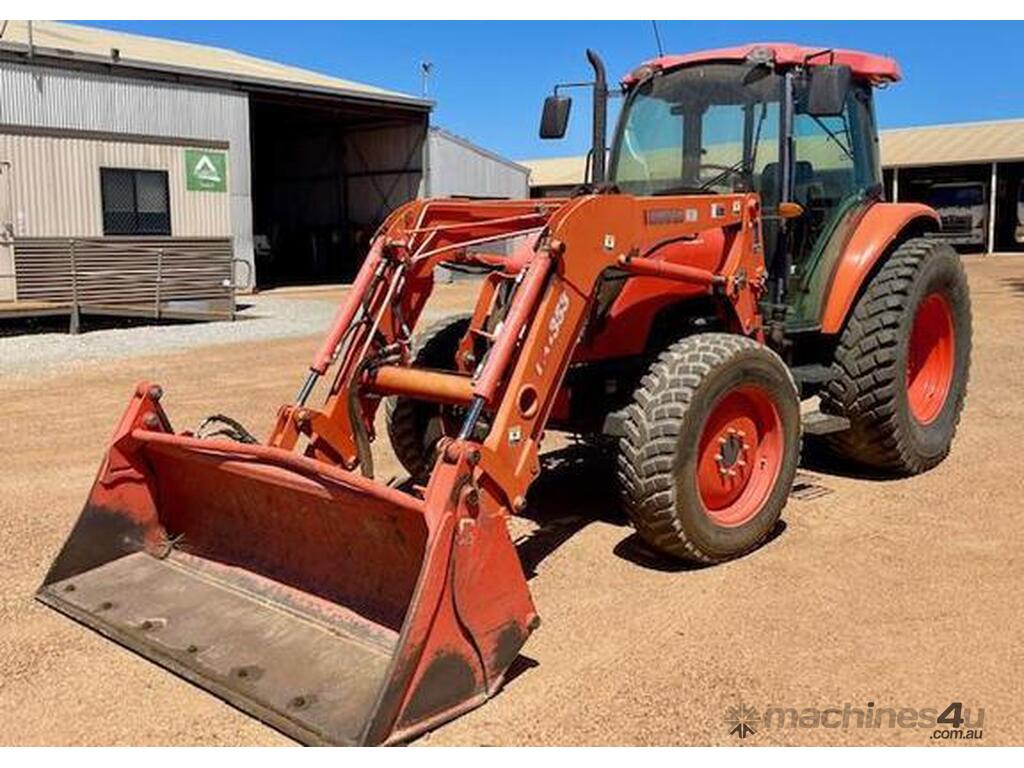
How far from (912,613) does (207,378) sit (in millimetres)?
7560

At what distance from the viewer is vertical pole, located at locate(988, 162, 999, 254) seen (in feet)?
103

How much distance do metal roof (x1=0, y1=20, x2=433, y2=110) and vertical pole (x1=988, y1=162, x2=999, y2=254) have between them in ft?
59.2

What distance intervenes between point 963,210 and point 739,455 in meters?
32.1

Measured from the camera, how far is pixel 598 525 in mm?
5203

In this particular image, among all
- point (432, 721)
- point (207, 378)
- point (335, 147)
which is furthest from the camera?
point (335, 147)

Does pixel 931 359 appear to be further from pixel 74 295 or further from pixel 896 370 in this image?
pixel 74 295

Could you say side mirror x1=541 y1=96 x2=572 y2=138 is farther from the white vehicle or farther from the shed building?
the white vehicle

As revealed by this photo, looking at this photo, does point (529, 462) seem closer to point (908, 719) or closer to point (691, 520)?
point (691, 520)

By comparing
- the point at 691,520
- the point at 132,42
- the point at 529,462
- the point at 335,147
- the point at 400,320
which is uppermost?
the point at 132,42

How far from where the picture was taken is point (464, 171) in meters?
25.2

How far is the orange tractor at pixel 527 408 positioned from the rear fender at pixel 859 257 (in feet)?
0.05

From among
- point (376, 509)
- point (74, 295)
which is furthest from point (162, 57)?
point (376, 509)

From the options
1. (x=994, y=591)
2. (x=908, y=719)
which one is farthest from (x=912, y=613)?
(x=908, y=719)

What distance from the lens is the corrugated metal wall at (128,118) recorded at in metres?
15.5
